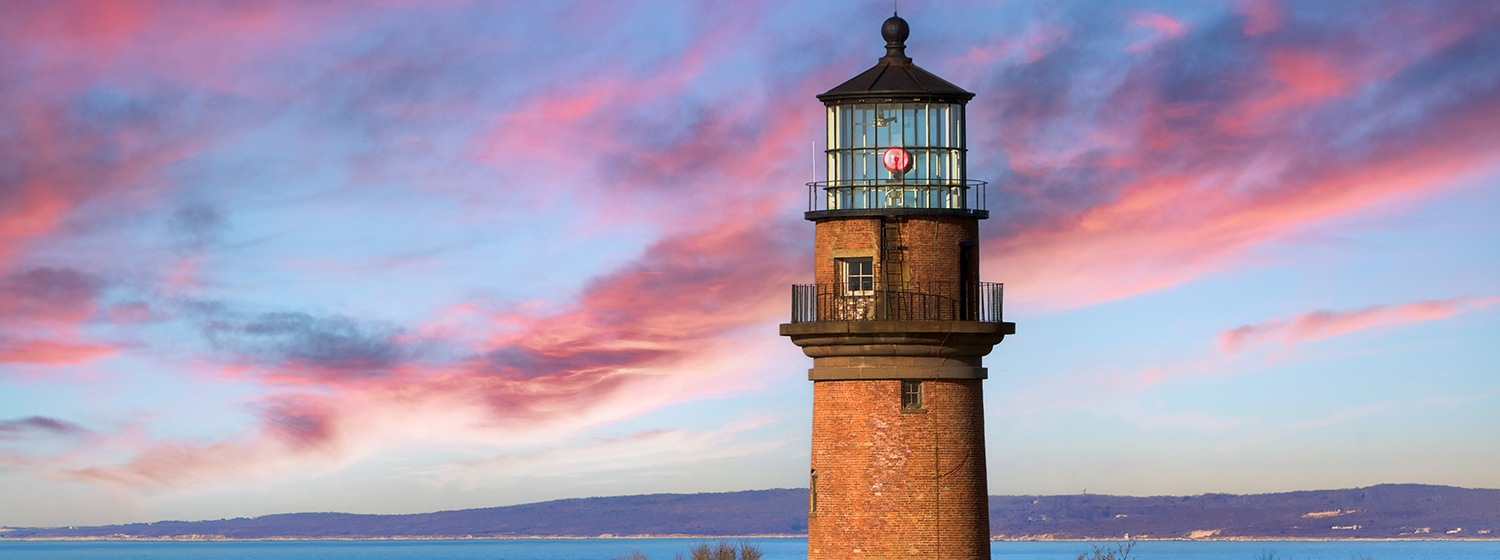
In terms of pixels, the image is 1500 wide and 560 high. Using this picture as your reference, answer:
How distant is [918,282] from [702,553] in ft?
90.2

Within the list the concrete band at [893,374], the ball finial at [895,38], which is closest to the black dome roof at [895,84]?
the ball finial at [895,38]

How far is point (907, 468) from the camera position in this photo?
3519 centimetres

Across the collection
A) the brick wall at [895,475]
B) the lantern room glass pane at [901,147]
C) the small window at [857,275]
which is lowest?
the brick wall at [895,475]

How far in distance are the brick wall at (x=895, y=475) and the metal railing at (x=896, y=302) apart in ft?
4.45

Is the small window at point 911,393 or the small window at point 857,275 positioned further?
the small window at point 857,275

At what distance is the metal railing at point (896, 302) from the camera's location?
35719 millimetres

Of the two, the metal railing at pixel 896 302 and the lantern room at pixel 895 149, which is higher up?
the lantern room at pixel 895 149

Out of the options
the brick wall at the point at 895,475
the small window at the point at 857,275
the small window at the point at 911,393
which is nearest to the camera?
the brick wall at the point at 895,475

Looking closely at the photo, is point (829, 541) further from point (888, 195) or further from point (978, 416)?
point (888, 195)

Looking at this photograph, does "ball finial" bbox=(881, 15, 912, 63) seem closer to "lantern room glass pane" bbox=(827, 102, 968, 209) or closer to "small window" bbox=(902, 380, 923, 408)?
"lantern room glass pane" bbox=(827, 102, 968, 209)

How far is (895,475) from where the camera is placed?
3519 centimetres

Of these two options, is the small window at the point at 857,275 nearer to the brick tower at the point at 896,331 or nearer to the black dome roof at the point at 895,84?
the brick tower at the point at 896,331

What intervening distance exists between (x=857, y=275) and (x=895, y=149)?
2.64 m

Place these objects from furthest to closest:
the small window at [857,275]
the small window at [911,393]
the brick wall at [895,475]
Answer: the small window at [857,275] → the small window at [911,393] → the brick wall at [895,475]
